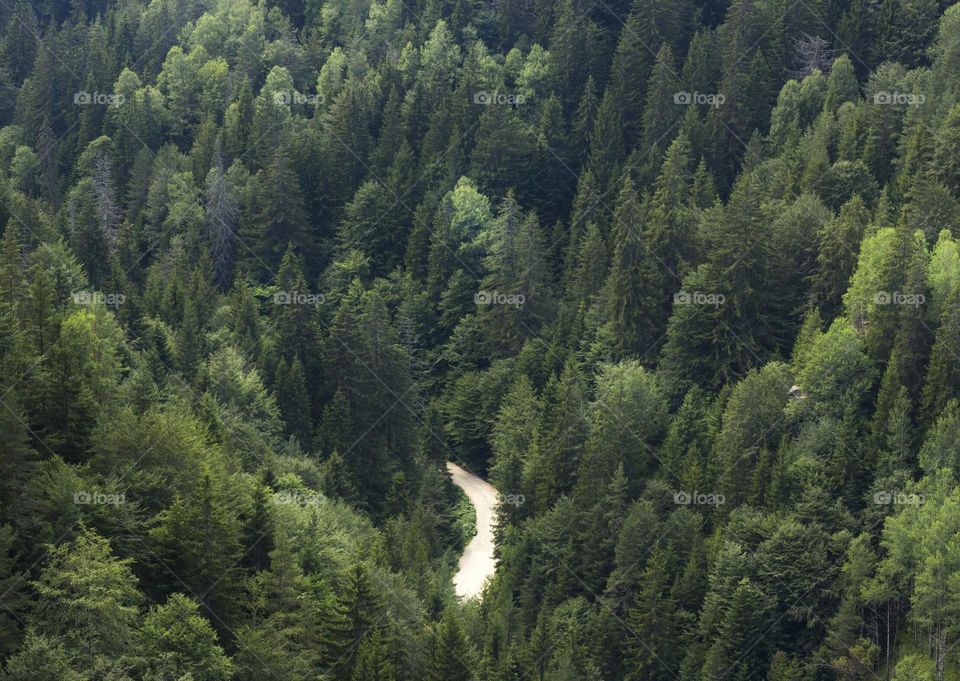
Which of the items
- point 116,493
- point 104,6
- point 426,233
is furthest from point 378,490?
point 104,6

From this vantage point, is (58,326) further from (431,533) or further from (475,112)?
(475,112)

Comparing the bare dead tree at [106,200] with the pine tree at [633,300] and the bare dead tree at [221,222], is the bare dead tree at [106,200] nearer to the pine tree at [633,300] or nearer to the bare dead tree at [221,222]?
the bare dead tree at [221,222]

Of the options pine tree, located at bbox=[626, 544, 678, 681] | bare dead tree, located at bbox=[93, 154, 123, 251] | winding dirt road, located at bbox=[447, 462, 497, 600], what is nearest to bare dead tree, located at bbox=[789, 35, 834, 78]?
winding dirt road, located at bbox=[447, 462, 497, 600]

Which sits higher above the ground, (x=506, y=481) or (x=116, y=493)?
(x=116, y=493)

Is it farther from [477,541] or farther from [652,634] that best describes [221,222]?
[652,634]

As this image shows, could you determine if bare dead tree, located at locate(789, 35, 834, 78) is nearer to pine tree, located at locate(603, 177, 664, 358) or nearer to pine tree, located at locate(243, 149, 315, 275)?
pine tree, located at locate(603, 177, 664, 358)

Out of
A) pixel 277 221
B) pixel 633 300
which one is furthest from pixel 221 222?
pixel 633 300

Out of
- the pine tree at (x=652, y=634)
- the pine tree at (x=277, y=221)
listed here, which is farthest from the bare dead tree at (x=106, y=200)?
the pine tree at (x=652, y=634)
